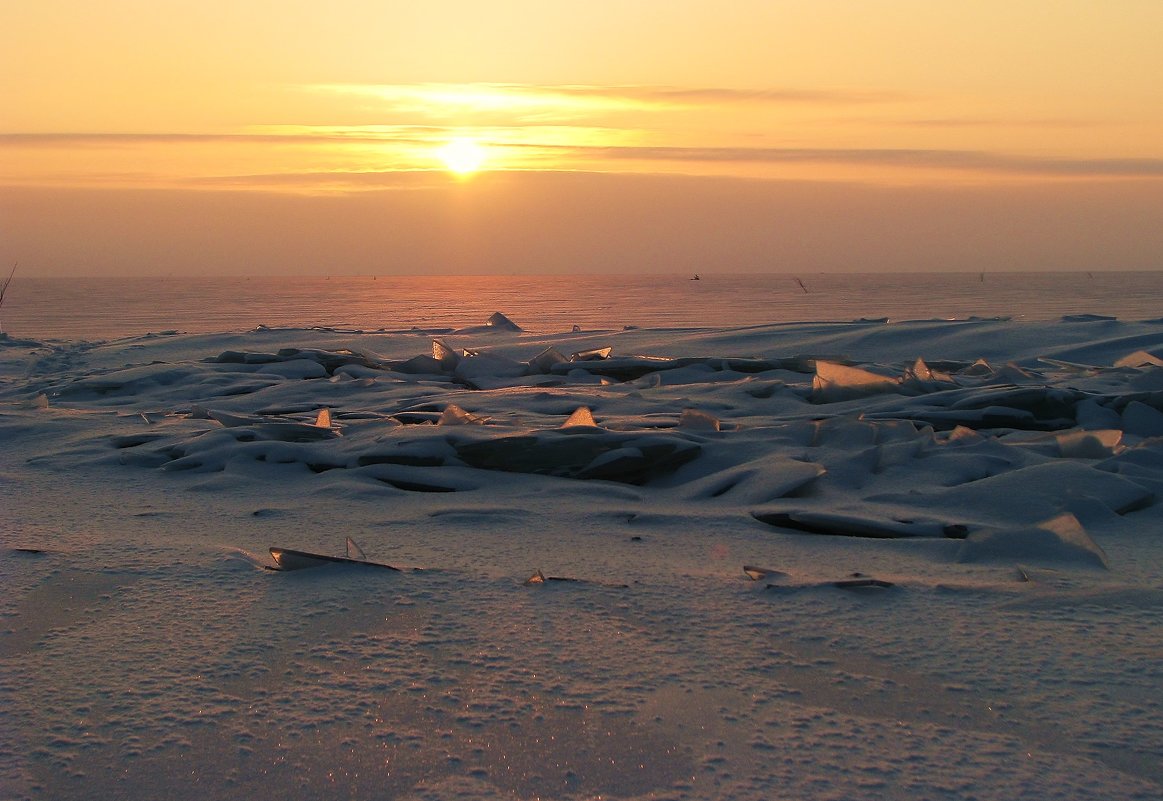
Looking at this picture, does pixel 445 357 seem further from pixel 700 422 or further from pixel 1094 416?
pixel 1094 416

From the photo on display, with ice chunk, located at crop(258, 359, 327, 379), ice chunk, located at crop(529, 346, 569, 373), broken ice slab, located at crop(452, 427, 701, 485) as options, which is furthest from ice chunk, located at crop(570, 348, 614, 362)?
broken ice slab, located at crop(452, 427, 701, 485)

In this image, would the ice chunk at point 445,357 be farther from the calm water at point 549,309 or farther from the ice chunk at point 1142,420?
the calm water at point 549,309

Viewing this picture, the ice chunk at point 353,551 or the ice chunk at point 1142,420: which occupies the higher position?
the ice chunk at point 1142,420

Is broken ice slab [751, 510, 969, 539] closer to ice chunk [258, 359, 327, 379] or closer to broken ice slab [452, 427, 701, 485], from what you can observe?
broken ice slab [452, 427, 701, 485]

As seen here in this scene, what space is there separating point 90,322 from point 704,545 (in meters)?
19.1

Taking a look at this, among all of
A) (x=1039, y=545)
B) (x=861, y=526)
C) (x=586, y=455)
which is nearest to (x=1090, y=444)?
(x=1039, y=545)

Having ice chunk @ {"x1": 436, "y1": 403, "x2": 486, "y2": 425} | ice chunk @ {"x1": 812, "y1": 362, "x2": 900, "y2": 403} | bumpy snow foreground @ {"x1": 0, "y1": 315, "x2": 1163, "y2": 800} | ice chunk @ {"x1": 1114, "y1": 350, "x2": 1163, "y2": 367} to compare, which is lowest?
bumpy snow foreground @ {"x1": 0, "y1": 315, "x2": 1163, "y2": 800}

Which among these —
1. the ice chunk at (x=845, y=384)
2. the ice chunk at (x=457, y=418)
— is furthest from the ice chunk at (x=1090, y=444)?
the ice chunk at (x=457, y=418)

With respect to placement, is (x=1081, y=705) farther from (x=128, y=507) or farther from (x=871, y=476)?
(x=128, y=507)

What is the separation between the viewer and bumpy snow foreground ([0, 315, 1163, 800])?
1448 mm

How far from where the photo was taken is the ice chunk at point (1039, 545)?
7.88ft

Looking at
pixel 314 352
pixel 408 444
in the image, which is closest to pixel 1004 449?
pixel 408 444

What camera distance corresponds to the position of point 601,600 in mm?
2158

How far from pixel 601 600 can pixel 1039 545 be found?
1210 mm
